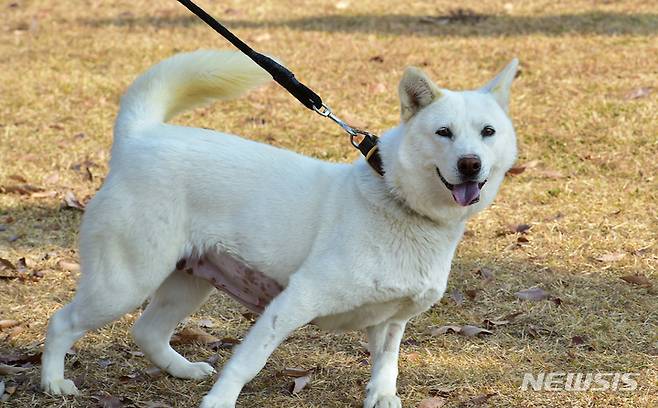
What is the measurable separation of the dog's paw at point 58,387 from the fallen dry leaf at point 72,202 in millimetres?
2406

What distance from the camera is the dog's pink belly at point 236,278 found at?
11.7 feet

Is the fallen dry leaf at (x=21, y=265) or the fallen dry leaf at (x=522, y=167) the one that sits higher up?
the fallen dry leaf at (x=522, y=167)

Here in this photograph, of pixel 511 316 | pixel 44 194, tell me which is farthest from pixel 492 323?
pixel 44 194

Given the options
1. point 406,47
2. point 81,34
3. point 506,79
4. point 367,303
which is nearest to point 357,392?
point 367,303

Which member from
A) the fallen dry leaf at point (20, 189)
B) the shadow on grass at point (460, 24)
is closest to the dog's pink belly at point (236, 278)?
the fallen dry leaf at point (20, 189)

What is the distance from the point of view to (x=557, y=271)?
16.9 feet

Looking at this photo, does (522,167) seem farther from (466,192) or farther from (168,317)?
(466,192)

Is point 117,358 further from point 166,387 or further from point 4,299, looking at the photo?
point 4,299

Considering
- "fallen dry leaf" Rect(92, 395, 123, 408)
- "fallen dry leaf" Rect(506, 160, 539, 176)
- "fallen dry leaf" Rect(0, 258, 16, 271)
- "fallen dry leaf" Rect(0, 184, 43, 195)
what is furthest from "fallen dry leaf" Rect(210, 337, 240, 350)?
"fallen dry leaf" Rect(506, 160, 539, 176)

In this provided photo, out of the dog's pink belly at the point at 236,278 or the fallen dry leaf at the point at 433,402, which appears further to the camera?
the fallen dry leaf at the point at 433,402

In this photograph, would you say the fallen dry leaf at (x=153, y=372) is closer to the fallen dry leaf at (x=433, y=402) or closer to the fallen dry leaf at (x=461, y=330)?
the fallen dry leaf at (x=433, y=402)

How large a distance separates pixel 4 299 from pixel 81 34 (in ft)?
18.9

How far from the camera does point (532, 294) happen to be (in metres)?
4.84

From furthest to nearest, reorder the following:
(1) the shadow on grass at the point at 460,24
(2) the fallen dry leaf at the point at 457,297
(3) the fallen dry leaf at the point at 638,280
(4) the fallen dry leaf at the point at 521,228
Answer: (1) the shadow on grass at the point at 460,24 → (4) the fallen dry leaf at the point at 521,228 → (3) the fallen dry leaf at the point at 638,280 → (2) the fallen dry leaf at the point at 457,297
